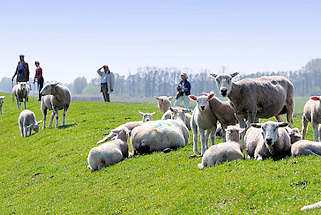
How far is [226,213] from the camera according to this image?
7797 mm

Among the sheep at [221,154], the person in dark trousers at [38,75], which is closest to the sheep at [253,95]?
the sheep at [221,154]

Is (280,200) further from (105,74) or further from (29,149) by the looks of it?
(105,74)

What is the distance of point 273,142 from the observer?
1032 centimetres

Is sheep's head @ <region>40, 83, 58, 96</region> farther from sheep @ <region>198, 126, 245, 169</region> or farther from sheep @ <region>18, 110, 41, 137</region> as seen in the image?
sheep @ <region>198, 126, 245, 169</region>

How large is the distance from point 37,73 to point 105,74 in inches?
259

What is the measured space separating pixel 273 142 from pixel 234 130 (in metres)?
2.32

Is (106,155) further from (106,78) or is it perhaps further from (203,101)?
(106,78)

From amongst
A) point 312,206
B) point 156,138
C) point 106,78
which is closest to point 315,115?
point 156,138

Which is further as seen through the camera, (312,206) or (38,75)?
(38,75)

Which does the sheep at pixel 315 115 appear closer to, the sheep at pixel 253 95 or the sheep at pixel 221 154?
the sheep at pixel 253 95

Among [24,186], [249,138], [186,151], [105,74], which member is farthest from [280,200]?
[105,74]

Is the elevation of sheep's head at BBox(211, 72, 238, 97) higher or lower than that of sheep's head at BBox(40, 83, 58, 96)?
higher

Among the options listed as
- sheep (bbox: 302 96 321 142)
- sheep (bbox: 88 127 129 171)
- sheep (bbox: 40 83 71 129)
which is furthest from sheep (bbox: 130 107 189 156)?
sheep (bbox: 40 83 71 129)

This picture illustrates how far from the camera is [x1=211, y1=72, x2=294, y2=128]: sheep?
13469 millimetres
